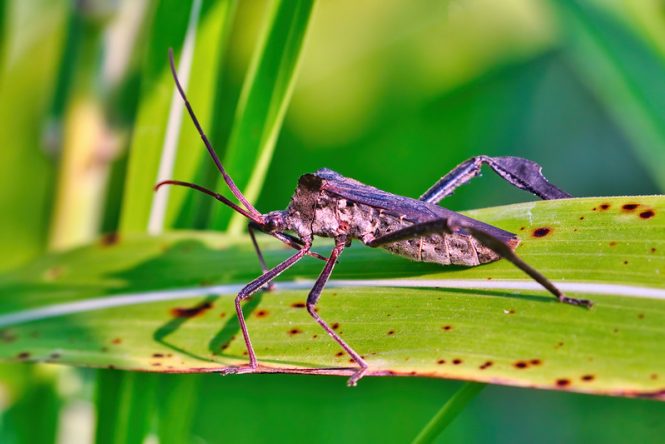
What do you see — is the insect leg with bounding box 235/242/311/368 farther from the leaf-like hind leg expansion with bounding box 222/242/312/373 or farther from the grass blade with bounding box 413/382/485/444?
the grass blade with bounding box 413/382/485/444

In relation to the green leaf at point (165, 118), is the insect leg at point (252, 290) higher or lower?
lower

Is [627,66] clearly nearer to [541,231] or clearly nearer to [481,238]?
[541,231]

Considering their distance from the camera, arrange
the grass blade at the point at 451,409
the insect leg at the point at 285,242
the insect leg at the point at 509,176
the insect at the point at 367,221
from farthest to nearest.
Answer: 1. the insect leg at the point at 285,242
2. the insect leg at the point at 509,176
3. the insect at the point at 367,221
4. the grass blade at the point at 451,409

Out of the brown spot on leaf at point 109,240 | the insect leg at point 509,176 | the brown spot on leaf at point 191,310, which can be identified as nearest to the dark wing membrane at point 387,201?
the insect leg at point 509,176

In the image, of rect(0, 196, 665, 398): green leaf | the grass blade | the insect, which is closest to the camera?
rect(0, 196, 665, 398): green leaf

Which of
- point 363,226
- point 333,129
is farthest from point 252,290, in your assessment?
point 333,129

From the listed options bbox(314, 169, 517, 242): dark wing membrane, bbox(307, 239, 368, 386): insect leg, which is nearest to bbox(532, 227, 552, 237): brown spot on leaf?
bbox(314, 169, 517, 242): dark wing membrane

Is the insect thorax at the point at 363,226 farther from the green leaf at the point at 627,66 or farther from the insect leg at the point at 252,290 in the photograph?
the green leaf at the point at 627,66

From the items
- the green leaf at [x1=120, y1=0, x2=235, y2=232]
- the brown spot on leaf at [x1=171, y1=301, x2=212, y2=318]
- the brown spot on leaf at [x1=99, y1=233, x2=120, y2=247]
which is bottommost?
the brown spot on leaf at [x1=171, y1=301, x2=212, y2=318]
